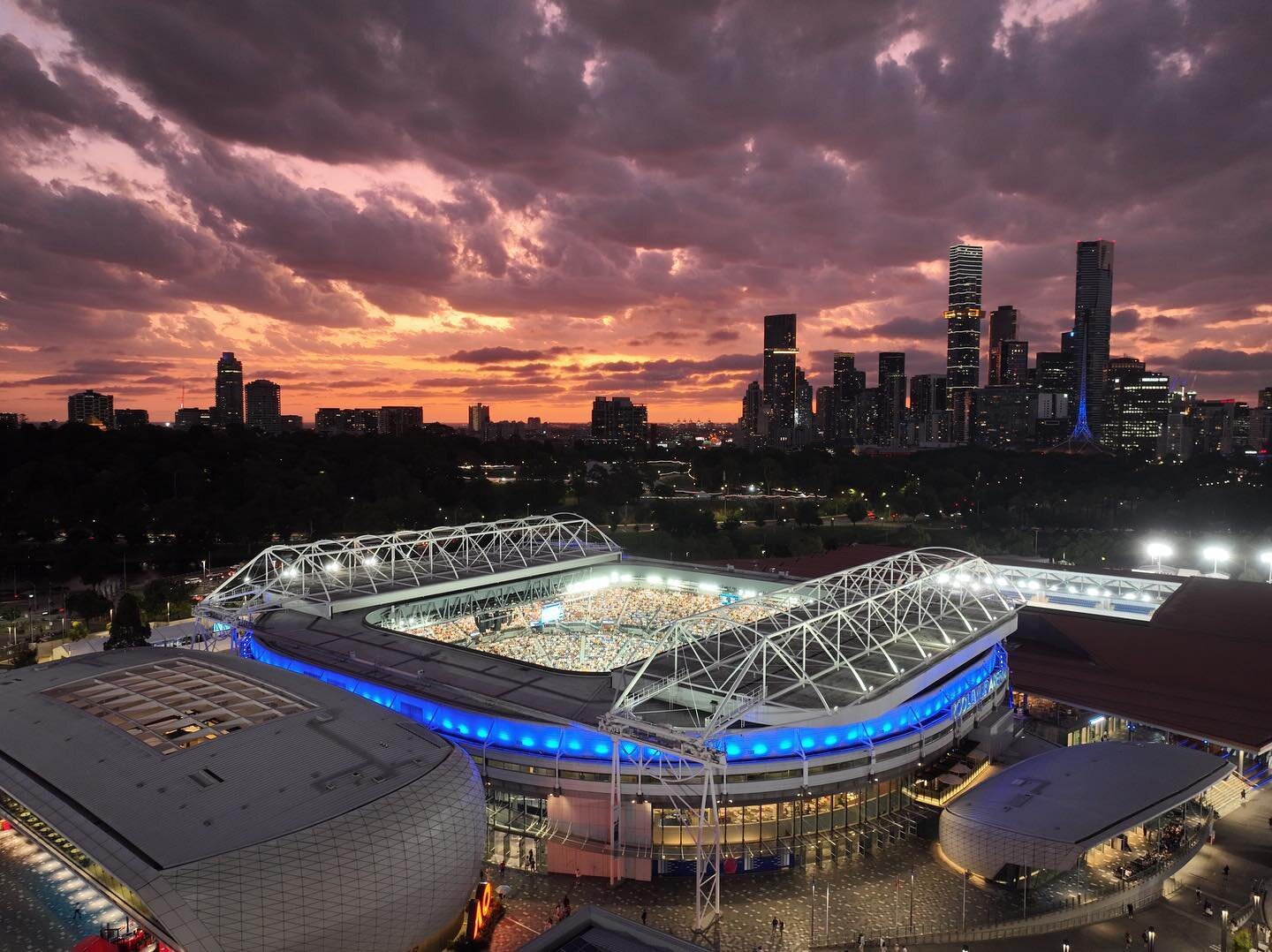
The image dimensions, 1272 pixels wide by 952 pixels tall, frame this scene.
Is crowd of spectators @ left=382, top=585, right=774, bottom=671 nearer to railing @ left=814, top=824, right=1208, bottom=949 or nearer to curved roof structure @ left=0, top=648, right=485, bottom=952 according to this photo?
curved roof structure @ left=0, top=648, right=485, bottom=952

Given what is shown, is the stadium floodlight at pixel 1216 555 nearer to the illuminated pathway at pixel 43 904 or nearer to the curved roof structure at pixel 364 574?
the curved roof structure at pixel 364 574

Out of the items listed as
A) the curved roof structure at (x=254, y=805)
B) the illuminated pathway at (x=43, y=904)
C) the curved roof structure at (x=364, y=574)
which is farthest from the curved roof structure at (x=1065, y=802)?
the curved roof structure at (x=364, y=574)

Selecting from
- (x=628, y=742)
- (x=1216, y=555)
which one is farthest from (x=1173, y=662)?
(x=628, y=742)

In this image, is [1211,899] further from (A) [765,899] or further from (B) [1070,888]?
(A) [765,899]

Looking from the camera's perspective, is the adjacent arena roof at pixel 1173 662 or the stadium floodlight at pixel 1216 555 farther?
the stadium floodlight at pixel 1216 555

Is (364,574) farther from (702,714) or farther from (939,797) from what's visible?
(939,797)

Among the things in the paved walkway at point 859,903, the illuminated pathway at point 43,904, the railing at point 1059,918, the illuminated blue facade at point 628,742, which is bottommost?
the paved walkway at point 859,903
